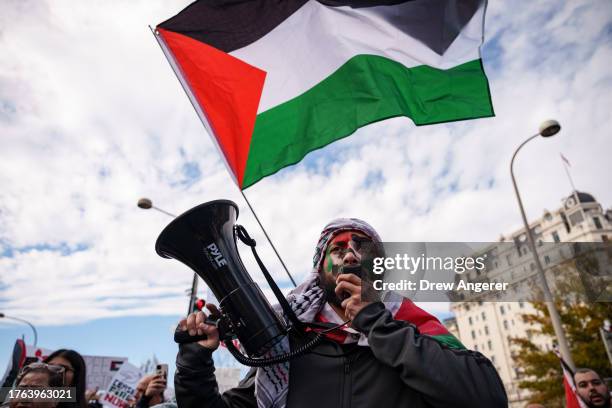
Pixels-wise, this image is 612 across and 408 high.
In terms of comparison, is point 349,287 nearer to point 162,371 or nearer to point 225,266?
point 225,266

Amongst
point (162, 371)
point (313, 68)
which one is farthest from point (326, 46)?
point (162, 371)

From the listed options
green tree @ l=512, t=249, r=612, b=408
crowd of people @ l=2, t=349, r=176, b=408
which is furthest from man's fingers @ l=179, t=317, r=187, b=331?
green tree @ l=512, t=249, r=612, b=408

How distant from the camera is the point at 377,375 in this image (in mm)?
1741

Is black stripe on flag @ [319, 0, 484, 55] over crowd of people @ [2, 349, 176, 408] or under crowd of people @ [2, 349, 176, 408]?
over

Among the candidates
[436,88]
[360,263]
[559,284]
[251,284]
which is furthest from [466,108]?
[251,284]

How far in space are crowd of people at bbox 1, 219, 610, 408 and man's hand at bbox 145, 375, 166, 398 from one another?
267 centimetres

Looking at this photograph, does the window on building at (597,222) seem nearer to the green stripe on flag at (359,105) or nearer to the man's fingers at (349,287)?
the green stripe on flag at (359,105)

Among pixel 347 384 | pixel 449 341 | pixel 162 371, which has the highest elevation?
pixel 162 371

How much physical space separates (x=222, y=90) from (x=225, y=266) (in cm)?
199

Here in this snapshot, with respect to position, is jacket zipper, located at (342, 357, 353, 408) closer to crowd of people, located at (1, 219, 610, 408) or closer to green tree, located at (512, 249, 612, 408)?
crowd of people, located at (1, 219, 610, 408)

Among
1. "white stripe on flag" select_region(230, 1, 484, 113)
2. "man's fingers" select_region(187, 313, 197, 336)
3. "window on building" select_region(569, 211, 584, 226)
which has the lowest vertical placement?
"man's fingers" select_region(187, 313, 197, 336)

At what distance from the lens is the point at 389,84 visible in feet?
11.3

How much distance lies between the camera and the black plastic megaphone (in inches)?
70.5

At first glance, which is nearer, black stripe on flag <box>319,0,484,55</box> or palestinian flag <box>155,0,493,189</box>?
palestinian flag <box>155,0,493,189</box>
